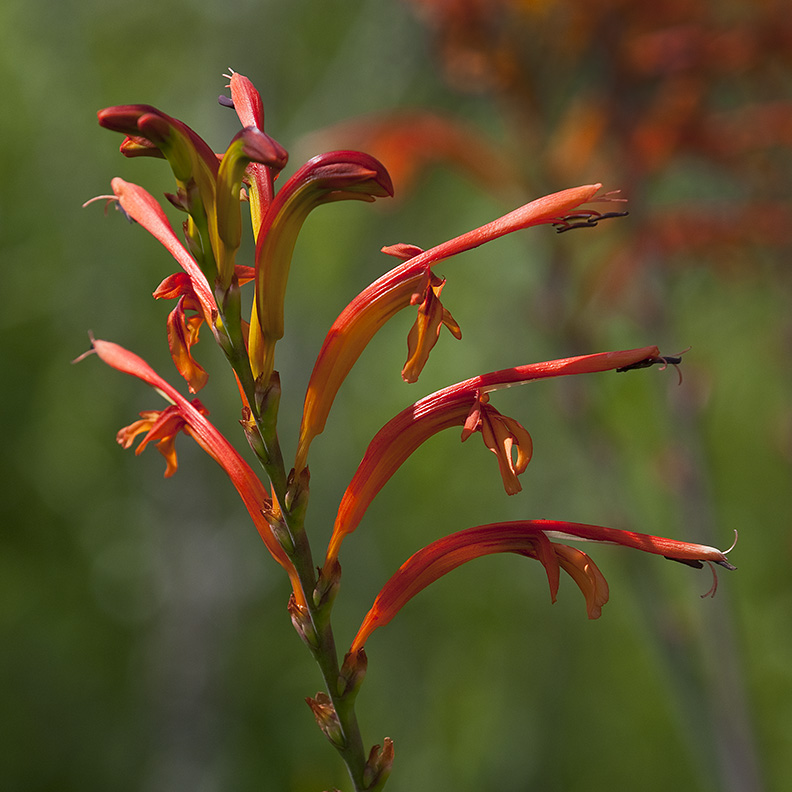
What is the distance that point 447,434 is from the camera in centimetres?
967

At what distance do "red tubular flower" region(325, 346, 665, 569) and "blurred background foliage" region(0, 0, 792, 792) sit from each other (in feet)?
Result: 6.23

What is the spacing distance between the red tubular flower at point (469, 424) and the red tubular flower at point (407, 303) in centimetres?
8

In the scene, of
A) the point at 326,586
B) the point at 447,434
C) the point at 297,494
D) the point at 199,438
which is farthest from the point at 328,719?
the point at 447,434

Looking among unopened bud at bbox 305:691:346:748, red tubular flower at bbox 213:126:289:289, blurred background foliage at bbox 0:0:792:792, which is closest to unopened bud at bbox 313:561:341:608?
unopened bud at bbox 305:691:346:748

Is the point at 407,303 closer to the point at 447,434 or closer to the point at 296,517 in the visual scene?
the point at 296,517

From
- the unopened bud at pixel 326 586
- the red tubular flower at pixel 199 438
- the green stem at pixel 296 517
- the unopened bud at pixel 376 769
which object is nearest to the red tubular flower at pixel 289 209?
the green stem at pixel 296 517

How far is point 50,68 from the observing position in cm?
855

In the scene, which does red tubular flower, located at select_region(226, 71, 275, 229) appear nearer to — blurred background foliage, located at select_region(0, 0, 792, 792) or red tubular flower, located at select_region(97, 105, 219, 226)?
red tubular flower, located at select_region(97, 105, 219, 226)

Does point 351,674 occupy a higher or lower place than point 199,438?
lower

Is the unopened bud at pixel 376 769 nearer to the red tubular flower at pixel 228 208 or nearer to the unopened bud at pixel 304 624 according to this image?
the unopened bud at pixel 304 624

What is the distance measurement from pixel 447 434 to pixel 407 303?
8673 mm

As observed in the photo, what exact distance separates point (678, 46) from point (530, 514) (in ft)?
15.1

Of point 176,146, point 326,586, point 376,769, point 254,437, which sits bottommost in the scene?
point 376,769

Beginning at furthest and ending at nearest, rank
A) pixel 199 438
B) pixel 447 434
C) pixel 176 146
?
pixel 447 434 → pixel 199 438 → pixel 176 146
